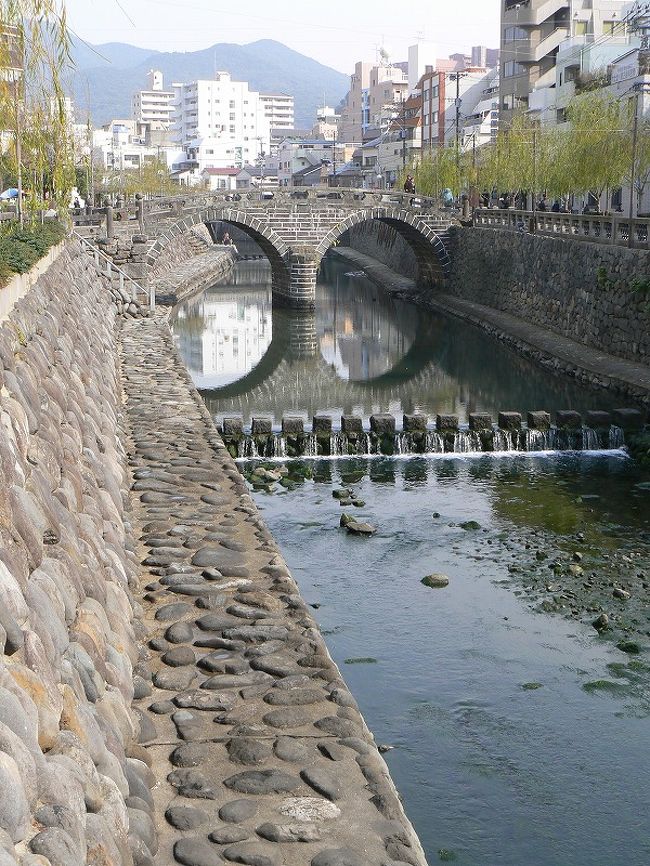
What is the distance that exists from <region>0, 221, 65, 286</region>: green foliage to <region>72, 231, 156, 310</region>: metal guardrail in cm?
1188

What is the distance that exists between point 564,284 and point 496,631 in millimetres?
19951

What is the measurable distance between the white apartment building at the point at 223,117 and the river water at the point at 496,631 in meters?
149

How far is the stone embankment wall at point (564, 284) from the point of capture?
25.2 meters

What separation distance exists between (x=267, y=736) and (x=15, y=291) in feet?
20.4

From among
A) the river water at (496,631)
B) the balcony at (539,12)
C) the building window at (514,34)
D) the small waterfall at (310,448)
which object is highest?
the balcony at (539,12)

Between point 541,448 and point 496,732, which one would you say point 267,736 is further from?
point 541,448

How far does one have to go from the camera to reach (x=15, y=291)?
1166cm

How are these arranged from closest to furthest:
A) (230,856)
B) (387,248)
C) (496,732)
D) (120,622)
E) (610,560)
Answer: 1. (230,856)
2. (120,622)
3. (496,732)
4. (610,560)
5. (387,248)

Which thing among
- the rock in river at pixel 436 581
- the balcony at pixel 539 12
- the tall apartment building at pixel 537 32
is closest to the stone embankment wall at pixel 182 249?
the tall apartment building at pixel 537 32

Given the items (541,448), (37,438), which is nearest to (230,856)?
(37,438)

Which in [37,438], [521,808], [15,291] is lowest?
[521,808]

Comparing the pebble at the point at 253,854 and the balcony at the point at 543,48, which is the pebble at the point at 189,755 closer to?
the pebble at the point at 253,854

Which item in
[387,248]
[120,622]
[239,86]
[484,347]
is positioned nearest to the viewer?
[120,622]

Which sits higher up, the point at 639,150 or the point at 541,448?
the point at 639,150
